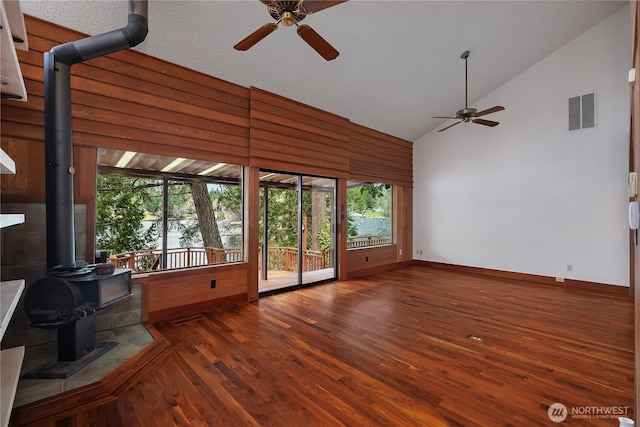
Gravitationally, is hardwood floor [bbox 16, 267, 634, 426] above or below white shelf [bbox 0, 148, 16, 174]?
below

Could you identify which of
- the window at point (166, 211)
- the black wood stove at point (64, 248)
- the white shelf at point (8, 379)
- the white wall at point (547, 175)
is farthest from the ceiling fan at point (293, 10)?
the white wall at point (547, 175)

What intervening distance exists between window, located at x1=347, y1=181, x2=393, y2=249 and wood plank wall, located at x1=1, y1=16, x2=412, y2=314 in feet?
1.49

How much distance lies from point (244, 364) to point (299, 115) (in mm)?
4021

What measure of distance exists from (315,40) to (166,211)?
285 centimetres

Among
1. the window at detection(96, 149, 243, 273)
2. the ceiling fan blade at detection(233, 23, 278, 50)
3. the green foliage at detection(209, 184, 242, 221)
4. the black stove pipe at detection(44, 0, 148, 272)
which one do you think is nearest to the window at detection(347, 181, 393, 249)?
the green foliage at detection(209, 184, 242, 221)

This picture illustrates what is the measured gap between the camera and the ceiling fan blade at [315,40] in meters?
2.52

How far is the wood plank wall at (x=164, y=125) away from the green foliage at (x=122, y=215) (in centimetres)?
17

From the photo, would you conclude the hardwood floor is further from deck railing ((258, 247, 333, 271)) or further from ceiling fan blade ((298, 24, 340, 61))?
ceiling fan blade ((298, 24, 340, 61))

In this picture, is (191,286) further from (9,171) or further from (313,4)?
(313,4)

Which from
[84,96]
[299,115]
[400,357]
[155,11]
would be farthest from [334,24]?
[400,357]

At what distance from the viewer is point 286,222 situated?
5223 millimetres

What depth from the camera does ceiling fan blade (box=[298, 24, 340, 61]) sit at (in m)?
2.52

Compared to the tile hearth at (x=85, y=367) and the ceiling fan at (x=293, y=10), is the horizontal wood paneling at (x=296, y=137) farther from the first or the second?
the tile hearth at (x=85, y=367)

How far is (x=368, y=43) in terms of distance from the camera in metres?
4.20
